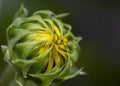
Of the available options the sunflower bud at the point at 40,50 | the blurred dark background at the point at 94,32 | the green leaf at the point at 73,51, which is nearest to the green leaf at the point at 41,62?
the sunflower bud at the point at 40,50

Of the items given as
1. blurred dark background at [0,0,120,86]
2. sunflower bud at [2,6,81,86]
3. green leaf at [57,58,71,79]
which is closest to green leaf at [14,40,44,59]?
sunflower bud at [2,6,81,86]

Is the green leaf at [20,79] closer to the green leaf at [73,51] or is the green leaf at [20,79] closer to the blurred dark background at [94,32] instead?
the green leaf at [73,51]

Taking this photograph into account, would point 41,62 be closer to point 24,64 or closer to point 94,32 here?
point 24,64

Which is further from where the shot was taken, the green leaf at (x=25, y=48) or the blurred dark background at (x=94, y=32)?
the blurred dark background at (x=94, y=32)

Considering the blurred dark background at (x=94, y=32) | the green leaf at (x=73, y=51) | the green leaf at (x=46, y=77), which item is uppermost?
the green leaf at (x=73, y=51)

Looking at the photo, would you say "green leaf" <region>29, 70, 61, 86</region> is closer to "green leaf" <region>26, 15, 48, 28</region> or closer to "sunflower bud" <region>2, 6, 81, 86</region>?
"sunflower bud" <region>2, 6, 81, 86</region>
